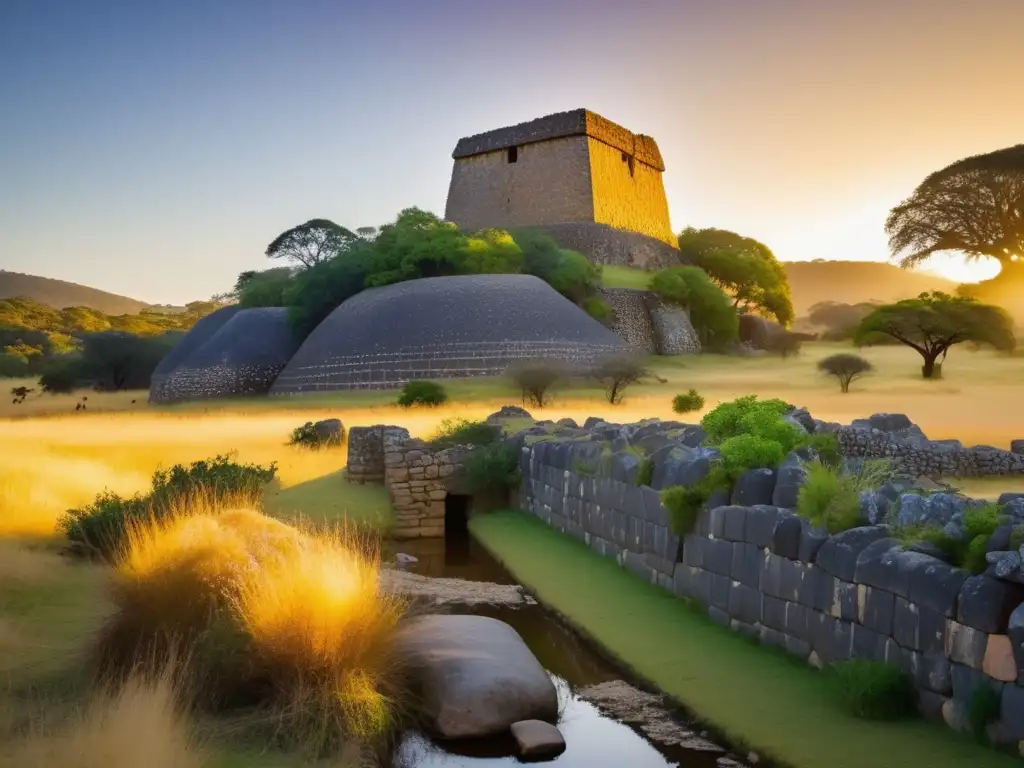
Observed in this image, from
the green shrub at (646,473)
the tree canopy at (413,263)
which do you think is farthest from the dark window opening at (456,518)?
the tree canopy at (413,263)

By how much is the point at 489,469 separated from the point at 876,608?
9549mm

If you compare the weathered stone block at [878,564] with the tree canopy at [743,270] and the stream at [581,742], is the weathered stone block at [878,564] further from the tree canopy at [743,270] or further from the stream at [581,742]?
the tree canopy at [743,270]

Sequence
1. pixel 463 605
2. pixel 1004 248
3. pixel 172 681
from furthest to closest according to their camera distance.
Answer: pixel 1004 248 → pixel 463 605 → pixel 172 681

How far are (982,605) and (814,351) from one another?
183 feet

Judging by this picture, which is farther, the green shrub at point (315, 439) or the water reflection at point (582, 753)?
the green shrub at point (315, 439)

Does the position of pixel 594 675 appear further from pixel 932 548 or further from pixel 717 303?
pixel 717 303

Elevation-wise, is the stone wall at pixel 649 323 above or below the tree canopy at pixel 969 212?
below

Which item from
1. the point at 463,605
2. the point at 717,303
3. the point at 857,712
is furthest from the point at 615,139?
the point at 857,712

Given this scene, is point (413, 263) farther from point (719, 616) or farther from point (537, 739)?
point (537, 739)

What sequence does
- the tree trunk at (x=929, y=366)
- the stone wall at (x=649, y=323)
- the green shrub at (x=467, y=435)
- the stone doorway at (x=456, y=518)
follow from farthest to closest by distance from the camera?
the stone wall at (x=649, y=323), the tree trunk at (x=929, y=366), the green shrub at (x=467, y=435), the stone doorway at (x=456, y=518)

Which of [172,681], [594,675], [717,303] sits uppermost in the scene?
[717,303]

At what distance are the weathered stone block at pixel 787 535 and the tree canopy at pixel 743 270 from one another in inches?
2347

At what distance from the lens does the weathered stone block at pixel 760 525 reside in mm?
7680

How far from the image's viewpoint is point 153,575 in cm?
748
